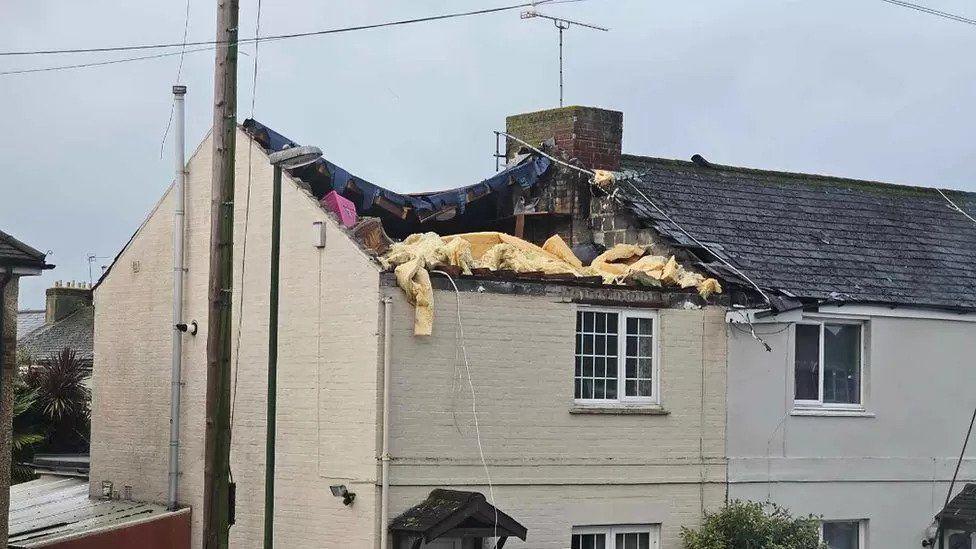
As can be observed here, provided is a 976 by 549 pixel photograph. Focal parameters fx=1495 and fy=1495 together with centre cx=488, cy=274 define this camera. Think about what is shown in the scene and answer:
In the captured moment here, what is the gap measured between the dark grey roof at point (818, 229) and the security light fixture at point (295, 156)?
653 centimetres

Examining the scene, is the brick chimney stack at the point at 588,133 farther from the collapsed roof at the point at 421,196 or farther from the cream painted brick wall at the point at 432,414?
the cream painted brick wall at the point at 432,414

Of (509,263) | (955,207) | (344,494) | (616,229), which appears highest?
(955,207)

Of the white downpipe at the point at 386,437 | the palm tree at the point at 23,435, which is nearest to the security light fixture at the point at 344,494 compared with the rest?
the white downpipe at the point at 386,437

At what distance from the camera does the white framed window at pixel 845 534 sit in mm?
21875

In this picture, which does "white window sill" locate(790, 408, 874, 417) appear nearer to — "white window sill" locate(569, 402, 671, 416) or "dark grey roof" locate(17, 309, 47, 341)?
"white window sill" locate(569, 402, 671, 416)

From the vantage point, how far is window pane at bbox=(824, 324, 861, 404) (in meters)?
22.0

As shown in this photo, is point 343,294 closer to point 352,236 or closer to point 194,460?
point 352,236

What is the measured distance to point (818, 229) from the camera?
78.1 ft

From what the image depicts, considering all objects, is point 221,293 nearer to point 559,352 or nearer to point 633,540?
point 559,352

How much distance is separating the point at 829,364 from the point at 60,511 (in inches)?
469

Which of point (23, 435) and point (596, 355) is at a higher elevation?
point (596, 355)

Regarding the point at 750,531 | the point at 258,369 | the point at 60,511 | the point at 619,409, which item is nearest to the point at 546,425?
the point at 619,409

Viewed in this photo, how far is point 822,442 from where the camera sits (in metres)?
21.7

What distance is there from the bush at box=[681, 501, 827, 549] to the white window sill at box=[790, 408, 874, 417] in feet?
5.48
